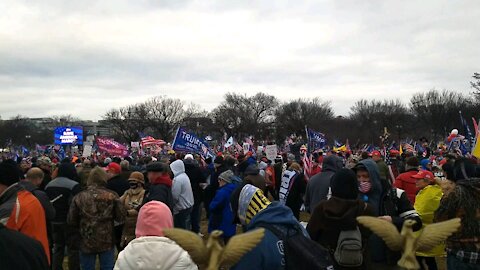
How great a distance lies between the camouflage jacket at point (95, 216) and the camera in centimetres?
583

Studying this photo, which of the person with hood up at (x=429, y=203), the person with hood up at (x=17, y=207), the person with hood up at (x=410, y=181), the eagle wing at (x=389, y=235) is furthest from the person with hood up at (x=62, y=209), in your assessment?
the eagle wing at (x=389, y=235)

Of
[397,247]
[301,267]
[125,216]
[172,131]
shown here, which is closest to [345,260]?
[301,267]

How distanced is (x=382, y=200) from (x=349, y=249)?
139cm

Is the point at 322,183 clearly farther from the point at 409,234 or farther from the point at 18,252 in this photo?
the point at 409,234

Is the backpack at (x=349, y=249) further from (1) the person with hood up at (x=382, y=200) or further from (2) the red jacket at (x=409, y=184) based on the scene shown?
(2) the red jacket at (x=409, y=184)

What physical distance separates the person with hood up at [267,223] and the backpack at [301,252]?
Answer: 32mm

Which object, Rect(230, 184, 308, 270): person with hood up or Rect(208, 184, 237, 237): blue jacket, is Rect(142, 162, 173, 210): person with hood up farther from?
Rect(230, 184, 308, 270): person with hood up

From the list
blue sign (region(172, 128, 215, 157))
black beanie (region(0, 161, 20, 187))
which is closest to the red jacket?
black beanie (region(0, 161, 20, 187))

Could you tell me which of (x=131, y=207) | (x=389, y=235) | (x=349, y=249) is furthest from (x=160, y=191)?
(x=389, y=235)

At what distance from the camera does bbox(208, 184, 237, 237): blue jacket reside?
7.57 metres

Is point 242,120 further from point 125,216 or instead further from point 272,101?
point 125,216

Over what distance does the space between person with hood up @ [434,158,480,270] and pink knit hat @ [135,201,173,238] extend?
2475mm

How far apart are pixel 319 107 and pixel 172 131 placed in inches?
1202

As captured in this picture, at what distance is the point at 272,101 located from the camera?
89.2 metres
